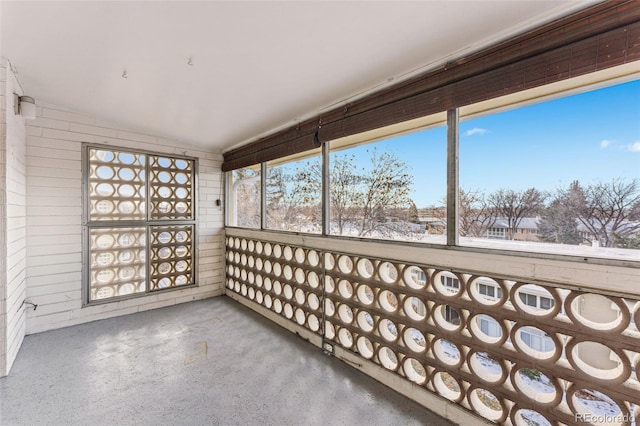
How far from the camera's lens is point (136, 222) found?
3846 mm

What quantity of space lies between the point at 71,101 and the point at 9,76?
0.78 meters

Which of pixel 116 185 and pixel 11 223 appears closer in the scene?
pixel 11 223

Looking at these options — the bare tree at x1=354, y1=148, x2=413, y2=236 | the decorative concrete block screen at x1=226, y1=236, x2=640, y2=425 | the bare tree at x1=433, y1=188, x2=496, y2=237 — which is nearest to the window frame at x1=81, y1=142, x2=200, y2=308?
the decorative concrete block screen at x1=226, y1=236, x2=640, y2=425

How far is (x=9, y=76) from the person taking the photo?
2.41 m

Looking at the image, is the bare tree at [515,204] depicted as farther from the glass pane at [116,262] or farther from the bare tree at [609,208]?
the glass pane at [116,262]

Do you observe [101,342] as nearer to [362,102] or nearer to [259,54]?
[259,54]

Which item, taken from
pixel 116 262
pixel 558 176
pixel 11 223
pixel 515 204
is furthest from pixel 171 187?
pixel 558 176

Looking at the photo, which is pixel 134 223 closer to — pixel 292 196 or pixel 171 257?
pixel 171 257

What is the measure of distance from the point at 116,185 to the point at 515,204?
14.7ft

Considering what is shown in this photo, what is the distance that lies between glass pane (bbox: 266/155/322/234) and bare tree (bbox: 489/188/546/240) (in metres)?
1.67

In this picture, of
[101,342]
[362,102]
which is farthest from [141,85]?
[101,342]

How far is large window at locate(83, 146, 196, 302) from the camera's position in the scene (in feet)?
11.8

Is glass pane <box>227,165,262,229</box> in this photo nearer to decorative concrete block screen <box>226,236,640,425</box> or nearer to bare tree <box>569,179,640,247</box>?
decorative concrete block screen <box>226,236,640,425</box>

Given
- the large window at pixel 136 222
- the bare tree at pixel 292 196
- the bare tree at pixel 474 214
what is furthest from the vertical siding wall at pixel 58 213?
the bare tree at pixel 474 214
